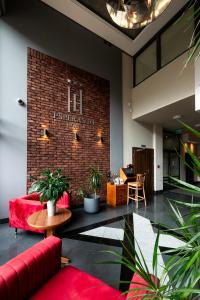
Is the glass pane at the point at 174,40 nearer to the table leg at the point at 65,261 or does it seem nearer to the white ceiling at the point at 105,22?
the white ceiling at the point at 105,22

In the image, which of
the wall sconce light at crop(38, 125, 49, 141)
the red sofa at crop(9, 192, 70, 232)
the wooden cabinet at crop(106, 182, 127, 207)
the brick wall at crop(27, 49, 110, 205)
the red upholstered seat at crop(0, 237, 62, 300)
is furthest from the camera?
the wooden cabinet at crop(106, 182, 127, 207)

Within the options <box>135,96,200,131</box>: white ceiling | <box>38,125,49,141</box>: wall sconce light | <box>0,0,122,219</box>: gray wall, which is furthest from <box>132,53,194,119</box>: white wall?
<box>38,125,49,141</box>: wall sconce light

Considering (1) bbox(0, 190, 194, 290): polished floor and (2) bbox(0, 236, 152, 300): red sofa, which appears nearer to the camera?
(2) bbox(0, 236, 152, 300): red sofa

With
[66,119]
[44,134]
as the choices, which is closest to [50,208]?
[44,134]

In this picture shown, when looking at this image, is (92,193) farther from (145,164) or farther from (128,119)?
(128,119)

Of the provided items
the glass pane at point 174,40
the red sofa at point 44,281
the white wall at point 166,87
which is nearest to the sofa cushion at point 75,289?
the red sofa at point 44,281

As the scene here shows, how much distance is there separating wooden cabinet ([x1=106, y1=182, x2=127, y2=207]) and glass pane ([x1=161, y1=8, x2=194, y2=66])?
408 centimetres

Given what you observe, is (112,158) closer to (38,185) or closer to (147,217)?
(147,217)

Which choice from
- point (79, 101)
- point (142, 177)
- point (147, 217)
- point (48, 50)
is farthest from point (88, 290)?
point (48, 50)

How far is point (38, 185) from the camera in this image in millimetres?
2438

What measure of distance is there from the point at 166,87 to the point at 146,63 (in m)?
1.72

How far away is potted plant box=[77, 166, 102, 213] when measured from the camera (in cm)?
445

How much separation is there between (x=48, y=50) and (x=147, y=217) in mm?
5292

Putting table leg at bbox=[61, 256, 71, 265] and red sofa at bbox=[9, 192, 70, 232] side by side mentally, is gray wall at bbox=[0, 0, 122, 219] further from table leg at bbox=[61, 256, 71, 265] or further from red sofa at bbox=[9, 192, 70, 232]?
table leg at bbox=[61, 256, 71, 265]
